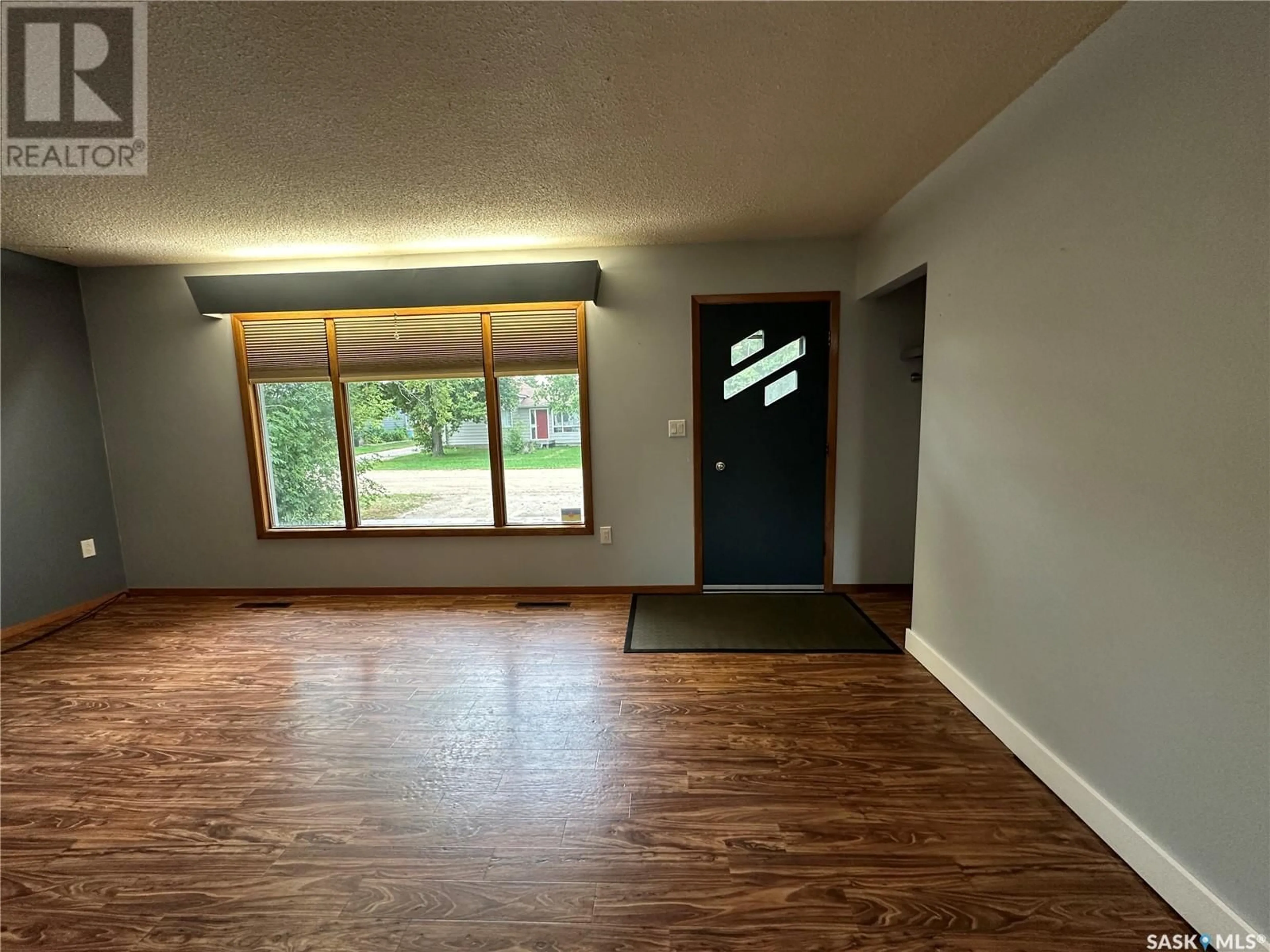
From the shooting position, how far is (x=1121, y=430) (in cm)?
139

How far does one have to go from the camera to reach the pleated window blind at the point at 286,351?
11.4 ft

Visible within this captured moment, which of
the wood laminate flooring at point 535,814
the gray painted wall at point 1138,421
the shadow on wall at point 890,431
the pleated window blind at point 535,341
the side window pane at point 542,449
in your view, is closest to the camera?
the gray painted wall at point 1138,421

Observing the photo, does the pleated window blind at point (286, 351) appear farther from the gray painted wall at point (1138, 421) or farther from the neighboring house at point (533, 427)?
the gray painted wall at point (1138, 421)

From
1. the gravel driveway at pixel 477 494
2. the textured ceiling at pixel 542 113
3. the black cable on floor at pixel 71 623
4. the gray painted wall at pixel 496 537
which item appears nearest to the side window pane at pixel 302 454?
the gray painted wall at pixel 496 537

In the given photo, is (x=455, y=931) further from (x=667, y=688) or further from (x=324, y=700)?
(x=324, y=700)

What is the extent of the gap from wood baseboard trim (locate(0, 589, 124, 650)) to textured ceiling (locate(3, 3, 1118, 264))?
233 centimetres

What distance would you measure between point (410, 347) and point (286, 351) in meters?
0.92

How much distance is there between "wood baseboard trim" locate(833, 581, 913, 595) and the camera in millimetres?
3504

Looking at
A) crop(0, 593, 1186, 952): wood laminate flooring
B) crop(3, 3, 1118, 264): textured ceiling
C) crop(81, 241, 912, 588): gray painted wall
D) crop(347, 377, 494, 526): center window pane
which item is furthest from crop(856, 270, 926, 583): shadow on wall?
crop(347, 377, 494, 526): center window pane

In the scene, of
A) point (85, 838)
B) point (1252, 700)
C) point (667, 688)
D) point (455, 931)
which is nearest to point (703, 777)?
point (667, 688)

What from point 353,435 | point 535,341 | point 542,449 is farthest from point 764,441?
point 353,435

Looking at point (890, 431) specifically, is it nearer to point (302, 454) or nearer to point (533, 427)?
point (533, 427)

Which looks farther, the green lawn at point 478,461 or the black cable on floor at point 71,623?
the green lawn at point 478,461

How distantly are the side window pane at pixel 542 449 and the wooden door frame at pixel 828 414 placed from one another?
32.4 inches
